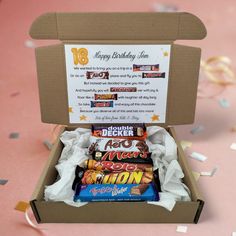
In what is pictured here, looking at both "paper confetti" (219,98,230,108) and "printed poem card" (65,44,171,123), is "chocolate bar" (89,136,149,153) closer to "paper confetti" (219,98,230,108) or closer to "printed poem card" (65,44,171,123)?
"printed poem card" (65,44,171,123)

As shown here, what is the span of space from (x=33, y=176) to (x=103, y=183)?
0.22m

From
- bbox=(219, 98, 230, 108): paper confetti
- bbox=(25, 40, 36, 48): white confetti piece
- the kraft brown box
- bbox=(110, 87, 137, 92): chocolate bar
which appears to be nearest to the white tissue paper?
the kraft brown box

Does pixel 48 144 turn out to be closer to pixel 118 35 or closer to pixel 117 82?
pixel 117 82

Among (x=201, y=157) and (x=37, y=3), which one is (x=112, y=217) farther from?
(x=37, y=3)

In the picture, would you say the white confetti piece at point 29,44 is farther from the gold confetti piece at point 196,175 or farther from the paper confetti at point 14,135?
the gold confetti piece at point 196,175

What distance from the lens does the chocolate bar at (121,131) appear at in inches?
37.4

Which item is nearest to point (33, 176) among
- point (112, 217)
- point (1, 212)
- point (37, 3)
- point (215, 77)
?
point (1, 212)

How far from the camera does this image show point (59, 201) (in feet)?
2.44

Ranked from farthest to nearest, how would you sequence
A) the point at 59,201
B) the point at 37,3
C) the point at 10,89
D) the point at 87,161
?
1. the point at 37,3
2. the point at 10,89
3. the point at 87,161
4. the point at 59,201

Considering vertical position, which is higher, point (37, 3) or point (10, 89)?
point (37, 3)

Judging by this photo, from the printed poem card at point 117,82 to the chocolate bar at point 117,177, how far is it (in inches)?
8.9

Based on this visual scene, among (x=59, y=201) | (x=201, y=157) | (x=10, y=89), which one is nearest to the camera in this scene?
(x=59, y=201)

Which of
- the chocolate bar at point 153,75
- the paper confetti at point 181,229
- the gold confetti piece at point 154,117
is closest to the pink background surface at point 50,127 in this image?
the paper confetti at point 181,229

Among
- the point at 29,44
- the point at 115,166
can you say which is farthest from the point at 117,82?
the point at 29,44
